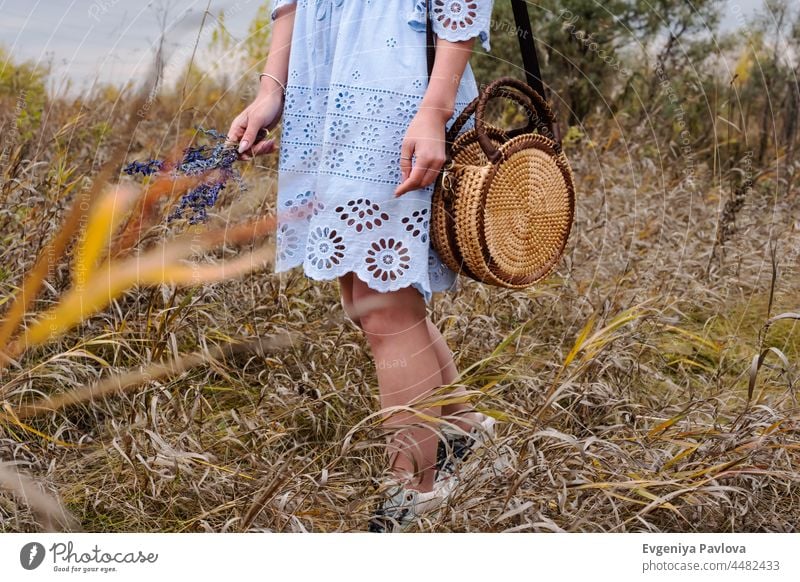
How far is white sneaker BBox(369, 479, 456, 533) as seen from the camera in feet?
5.21

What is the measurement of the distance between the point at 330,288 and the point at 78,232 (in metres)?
0.62

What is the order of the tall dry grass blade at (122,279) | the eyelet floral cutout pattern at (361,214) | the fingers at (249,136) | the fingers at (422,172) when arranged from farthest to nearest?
1. the tall dry grass blade at (122,279)
2. the fingers at (249,136)
3. the eyelet floral cutout pattern at (361,214)
4. the fingers at (422,172)

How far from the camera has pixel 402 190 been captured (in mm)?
1461

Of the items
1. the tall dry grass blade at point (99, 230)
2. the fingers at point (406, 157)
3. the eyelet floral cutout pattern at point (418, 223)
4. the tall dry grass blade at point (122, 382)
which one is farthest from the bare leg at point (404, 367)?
the tall dry grass blade at point (99, 230)

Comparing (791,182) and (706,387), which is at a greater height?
(791,182)

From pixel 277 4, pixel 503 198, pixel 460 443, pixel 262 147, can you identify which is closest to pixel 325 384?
pixel 460 443

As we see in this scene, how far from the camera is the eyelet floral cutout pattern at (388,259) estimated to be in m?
1.52

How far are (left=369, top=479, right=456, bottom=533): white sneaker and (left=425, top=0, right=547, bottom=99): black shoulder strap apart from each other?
0.68m

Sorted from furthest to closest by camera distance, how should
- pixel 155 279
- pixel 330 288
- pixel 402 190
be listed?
1. pixel 330 288
2. pixel 155 279
3. pixel 402 190

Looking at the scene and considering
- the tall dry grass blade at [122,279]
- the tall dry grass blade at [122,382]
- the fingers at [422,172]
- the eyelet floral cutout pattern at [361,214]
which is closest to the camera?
the fingers at [422,172]

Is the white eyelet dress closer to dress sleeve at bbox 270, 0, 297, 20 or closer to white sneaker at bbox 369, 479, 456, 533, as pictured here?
dress sleeve at bbox 270, 0, 297, 20

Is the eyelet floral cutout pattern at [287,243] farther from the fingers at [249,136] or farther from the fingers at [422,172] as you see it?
the fingers at [422,172]

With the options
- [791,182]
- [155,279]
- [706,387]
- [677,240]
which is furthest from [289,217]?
[791,182]
